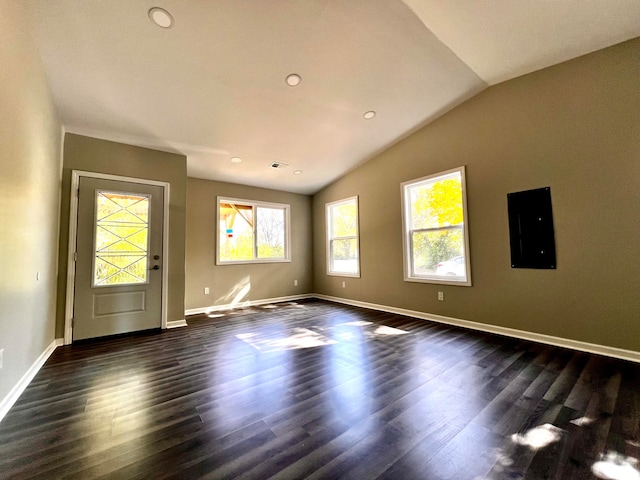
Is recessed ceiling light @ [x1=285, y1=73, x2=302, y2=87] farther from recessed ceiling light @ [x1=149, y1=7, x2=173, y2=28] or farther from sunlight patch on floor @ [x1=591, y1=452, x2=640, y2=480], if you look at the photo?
sunlight patch on floor @ [x1=591, y1=452, x2=640, y2=480]

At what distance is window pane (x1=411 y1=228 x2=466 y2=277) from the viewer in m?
3.78

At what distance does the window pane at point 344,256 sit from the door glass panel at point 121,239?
3.48 meters

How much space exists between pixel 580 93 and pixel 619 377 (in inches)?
107

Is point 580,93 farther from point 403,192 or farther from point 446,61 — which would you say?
point 403,192

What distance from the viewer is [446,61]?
116 inches

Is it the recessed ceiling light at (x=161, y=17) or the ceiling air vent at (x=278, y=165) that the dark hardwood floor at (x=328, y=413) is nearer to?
the recessed ceiling light at (x=161, y=17)

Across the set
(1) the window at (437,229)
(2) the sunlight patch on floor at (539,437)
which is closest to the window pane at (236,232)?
(1) the window at (437,229)

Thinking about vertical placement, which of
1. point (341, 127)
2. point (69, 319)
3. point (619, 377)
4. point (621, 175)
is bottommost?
point (619, 377)

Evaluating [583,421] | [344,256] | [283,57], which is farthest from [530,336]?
[283,57]

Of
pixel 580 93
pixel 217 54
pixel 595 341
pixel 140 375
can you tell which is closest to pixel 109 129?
pixel 217 54

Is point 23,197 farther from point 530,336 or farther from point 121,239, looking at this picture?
point 530,336

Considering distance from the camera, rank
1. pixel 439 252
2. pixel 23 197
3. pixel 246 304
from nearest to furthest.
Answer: pixel 23 197 < pixel 439 252 < pixel 246 304

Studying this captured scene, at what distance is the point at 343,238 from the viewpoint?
5637mm

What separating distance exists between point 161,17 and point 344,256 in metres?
4.46
